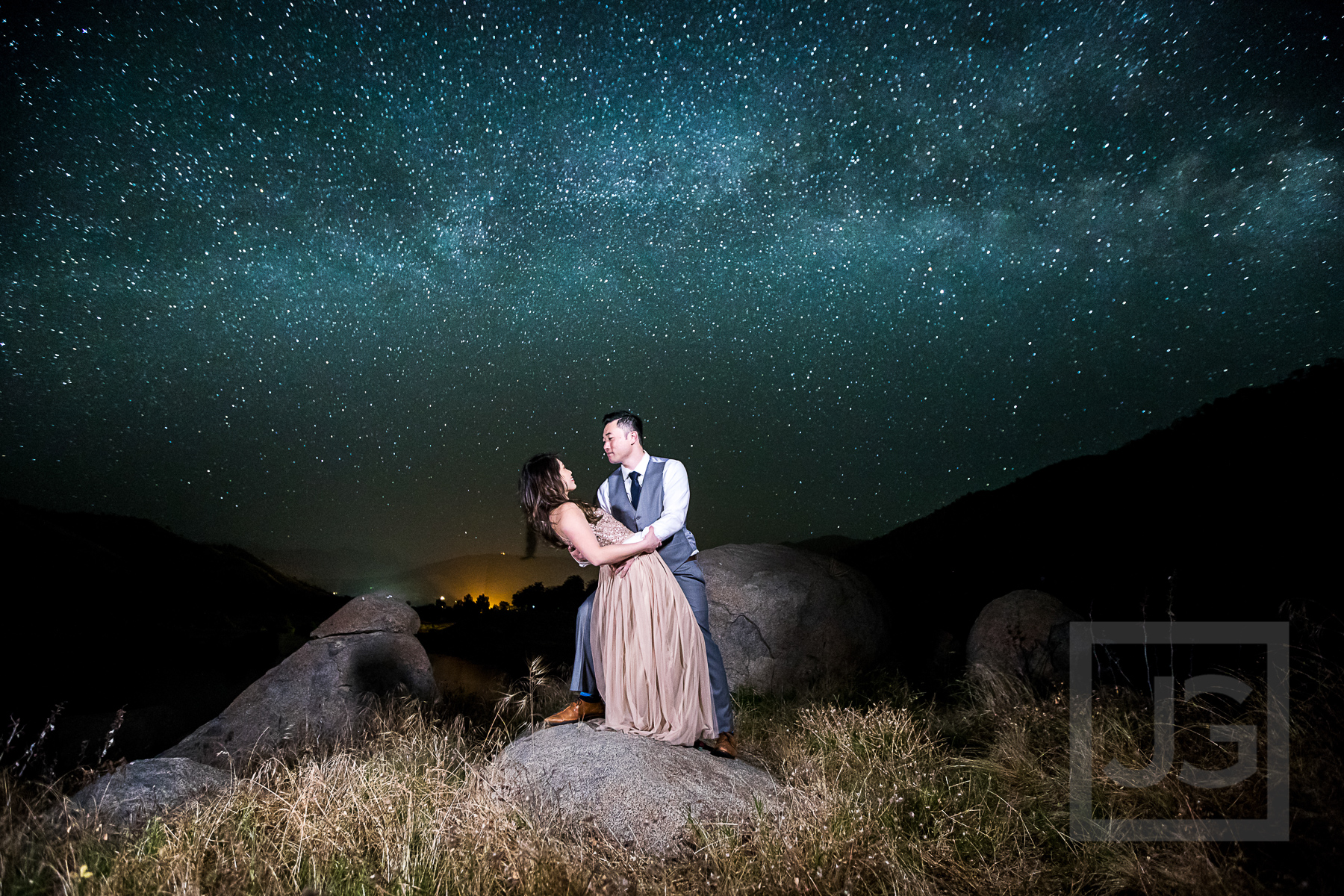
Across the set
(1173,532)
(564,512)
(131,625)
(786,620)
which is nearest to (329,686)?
(786,620)

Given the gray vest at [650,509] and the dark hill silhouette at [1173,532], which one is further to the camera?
the dark hill silhouette at [1173,532]

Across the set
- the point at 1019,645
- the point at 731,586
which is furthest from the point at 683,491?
the point at 1019,645

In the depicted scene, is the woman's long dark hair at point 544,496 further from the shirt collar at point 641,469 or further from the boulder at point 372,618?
the boulder at point 372,618

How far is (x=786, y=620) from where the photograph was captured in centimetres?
931

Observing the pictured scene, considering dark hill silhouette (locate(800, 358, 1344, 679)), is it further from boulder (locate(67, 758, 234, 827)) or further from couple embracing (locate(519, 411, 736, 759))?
boulder (locate(67, 758, 234, 827))

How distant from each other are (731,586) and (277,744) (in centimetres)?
623

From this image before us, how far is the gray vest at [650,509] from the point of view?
5.27 metres

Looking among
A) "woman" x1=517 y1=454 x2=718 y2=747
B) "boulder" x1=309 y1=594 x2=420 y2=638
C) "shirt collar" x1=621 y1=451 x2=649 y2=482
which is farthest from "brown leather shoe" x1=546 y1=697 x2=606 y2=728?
"boulder" x1=309 y1=594 x2=420 y2=638

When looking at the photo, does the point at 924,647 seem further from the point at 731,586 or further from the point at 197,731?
the point at 197,731

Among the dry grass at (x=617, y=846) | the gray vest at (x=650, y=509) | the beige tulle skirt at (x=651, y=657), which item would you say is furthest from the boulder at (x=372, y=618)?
the gray vest at (x=650, y=509)

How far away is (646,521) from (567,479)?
72cm

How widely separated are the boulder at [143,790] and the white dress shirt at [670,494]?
3414mm

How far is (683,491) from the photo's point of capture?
5219 millimetres

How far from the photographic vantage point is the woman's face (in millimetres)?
5012
